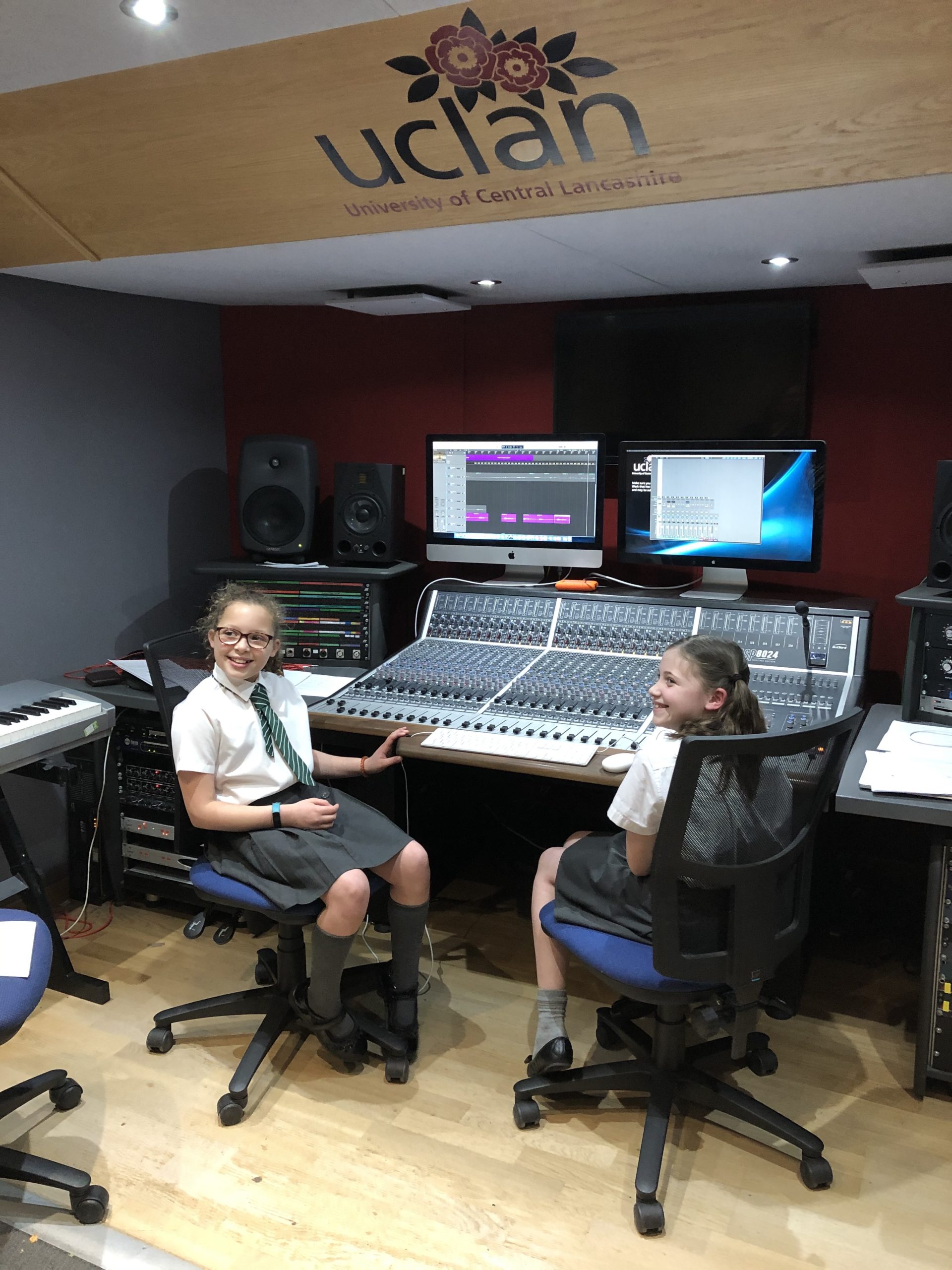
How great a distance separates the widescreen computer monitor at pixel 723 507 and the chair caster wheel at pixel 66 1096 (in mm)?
1918

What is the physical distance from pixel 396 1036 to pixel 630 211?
6.11 feet

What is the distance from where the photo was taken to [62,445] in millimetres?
3072

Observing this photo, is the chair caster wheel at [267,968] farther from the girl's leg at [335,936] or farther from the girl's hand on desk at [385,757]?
the girl's hand on desk at [385,757]

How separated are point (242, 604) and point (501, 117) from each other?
1.14m

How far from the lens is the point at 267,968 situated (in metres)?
2.65

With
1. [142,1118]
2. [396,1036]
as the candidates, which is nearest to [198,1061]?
[142,1118]

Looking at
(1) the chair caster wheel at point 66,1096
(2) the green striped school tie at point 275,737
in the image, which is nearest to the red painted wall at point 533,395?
(2) the green striped school tie at point 275,737

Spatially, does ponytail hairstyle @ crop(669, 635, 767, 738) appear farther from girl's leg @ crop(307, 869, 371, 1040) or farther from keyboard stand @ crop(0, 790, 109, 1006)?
keyboard stand @ crop(0, 790, 109, 1006)

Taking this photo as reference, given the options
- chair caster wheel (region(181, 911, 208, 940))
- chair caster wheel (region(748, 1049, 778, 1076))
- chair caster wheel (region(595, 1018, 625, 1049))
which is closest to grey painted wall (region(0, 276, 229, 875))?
chair caster wheel (region(181, 911, 208, 940))

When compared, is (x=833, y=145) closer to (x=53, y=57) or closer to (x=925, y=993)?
(x=53, y=57)

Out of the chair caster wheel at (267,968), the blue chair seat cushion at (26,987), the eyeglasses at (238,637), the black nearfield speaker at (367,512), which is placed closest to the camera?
the blue chair seat cushion at (26,987)

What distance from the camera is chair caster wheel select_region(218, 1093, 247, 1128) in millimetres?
2193

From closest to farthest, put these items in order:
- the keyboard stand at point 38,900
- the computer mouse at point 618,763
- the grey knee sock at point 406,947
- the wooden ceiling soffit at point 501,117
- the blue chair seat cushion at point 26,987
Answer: the wooden ceiling soffit at point 501,117
the blue chair seat cushion at point 26,987
the computer mouse at point 618,763
the grey knee sock at point 406,947
the keyboard stand at point 38,900

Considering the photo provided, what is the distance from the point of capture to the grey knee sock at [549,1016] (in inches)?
86.4
